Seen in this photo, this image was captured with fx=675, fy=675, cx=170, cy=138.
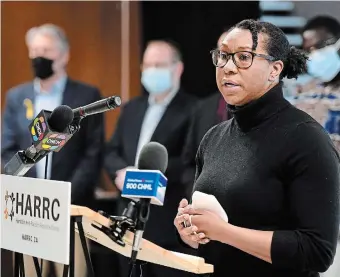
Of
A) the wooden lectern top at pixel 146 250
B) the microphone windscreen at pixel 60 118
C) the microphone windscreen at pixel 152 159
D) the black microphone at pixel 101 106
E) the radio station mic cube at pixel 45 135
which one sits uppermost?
the black microphone at pixel 101 106

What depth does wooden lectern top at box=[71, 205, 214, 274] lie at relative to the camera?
1.80 meters

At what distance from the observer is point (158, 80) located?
3830 millimetres

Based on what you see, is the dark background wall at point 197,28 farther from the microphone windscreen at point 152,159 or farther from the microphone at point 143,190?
the microphone at point 143,190

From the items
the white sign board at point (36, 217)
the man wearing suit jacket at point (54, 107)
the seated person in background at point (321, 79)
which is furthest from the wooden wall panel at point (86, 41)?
the white sign board at point (36, 217)

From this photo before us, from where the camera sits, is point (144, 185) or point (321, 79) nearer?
point (144, 185)

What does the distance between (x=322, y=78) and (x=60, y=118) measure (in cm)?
175

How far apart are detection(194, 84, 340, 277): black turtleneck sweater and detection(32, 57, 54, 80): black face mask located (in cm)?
213

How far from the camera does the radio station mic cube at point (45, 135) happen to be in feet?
6.22

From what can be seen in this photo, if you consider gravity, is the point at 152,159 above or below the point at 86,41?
below

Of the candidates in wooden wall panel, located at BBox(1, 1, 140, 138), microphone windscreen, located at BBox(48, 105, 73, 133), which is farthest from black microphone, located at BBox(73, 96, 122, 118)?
wooden wall panel, located at BBox(1, 1, 140, 138)

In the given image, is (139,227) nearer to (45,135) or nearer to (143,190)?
(143,190)

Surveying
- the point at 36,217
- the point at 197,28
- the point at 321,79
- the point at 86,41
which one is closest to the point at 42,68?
the point at 86,41

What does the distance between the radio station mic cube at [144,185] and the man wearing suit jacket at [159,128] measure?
1.42 meters

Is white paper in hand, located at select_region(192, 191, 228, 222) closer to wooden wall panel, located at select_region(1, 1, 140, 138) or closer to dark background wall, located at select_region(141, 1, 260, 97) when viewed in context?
dark background wall, located at select_region(141, 1, 260, 97)
